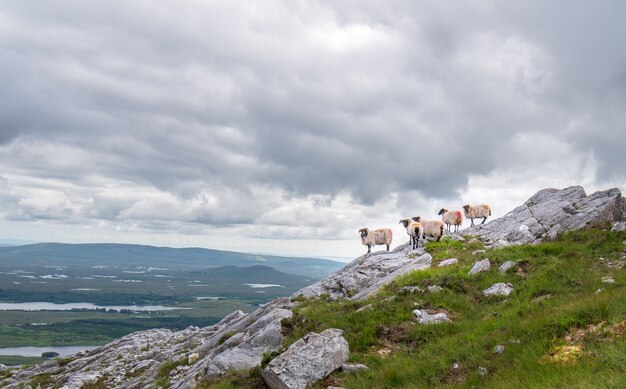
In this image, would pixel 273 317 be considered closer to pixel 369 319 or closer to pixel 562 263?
pixel 369 319

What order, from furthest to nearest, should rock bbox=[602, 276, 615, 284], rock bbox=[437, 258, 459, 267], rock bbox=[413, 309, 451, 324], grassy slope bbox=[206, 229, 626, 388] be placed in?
rock bbox=[437, 258, 459, 267]
rock bbox=[602, 276, 615, 284]
rock bbox=[413, 309, 451, 324]
grassy slope bbox=[206, 229, 626, 388]

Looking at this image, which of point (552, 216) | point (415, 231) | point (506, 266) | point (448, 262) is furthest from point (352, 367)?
point (552, 216)

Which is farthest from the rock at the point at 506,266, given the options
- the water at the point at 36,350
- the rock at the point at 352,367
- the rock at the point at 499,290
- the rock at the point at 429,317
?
the water at the point at 36,350

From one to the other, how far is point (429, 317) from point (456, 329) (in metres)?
1.70

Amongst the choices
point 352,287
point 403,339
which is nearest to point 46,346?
point 352,287

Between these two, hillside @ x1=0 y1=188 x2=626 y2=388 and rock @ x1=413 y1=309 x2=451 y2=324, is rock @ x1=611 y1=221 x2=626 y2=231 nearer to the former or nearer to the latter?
hillside @ x1=0 y1=188 x2=626 y2=388

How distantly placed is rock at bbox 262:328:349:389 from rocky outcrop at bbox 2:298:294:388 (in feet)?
13.7

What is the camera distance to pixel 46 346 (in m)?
186

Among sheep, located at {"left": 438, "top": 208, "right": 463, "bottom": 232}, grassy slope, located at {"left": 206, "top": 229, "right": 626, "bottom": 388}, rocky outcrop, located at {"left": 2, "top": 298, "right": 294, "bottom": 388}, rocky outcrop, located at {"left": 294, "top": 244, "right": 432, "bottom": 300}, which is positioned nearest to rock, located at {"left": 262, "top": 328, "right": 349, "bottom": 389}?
grassy slope, located at {"left": 206, "top": 229, "right": 626, "bottom": 388}

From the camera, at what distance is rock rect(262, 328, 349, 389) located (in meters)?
13.2

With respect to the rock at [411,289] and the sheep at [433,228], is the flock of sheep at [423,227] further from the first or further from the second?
the rock at [411,289]

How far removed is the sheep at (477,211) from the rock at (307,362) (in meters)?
34.5

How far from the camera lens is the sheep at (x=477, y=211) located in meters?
45.6

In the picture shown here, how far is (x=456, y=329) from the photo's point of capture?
15.1 meters
